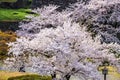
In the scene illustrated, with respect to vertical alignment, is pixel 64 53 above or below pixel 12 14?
above

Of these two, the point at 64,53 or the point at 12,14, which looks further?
the point at 12,14

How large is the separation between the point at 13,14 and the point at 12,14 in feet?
0.66

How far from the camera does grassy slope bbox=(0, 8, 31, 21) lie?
74488 millimetres

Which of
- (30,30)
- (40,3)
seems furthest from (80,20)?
(40,3)

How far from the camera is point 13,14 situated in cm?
7769

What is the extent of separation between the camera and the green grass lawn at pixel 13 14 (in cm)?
7450

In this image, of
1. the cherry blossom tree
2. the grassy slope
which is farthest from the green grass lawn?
the cherry blossom tree

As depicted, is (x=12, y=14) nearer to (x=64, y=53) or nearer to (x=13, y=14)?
(x=13, y=14)

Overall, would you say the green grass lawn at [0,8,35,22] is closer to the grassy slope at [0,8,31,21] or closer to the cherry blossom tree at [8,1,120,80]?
the grassy slope at [0,8,31,21]

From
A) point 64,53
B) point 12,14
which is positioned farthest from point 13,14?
point 64,53

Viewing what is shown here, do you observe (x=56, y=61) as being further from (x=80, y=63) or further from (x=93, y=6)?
(x=93, y=6)

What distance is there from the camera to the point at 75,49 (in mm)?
23250

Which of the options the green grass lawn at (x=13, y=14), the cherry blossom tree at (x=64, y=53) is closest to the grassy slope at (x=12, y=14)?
the green grass lawn at (x=13, y=14)

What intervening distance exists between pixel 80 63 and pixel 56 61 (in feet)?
4.28
